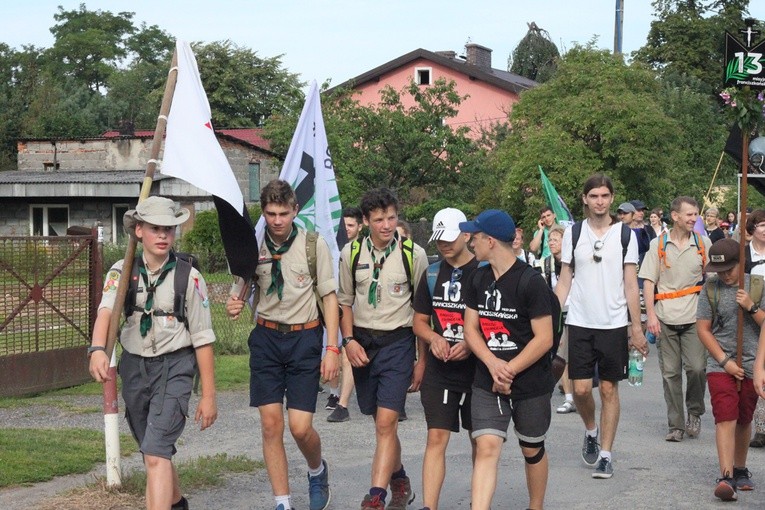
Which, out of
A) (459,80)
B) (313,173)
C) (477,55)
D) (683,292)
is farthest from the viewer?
(477,55)

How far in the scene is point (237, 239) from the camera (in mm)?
6922

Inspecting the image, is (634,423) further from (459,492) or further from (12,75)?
(12,75)

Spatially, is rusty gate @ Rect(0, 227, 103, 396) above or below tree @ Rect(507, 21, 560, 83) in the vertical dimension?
below

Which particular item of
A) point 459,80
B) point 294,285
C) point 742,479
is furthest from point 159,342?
point 459,80

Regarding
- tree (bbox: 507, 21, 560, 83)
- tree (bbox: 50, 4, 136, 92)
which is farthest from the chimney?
tree (bbox: 50, 4, 136, 92)

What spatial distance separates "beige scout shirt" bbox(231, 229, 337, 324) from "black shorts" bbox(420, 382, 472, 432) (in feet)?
2.86

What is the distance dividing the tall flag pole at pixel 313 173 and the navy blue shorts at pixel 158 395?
9.88ft

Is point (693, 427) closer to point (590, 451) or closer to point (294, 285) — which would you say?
point (590, 451)

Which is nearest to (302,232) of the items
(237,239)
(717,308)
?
(237,239)

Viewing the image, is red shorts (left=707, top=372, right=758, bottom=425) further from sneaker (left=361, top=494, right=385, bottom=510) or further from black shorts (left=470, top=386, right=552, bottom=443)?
sneaker (left=361, top=494, right=385, bottom=510)

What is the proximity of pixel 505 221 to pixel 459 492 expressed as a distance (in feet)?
7.52

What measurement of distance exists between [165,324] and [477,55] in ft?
194

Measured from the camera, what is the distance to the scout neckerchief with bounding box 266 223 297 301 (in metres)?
7.05

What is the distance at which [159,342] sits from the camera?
6199 mm
